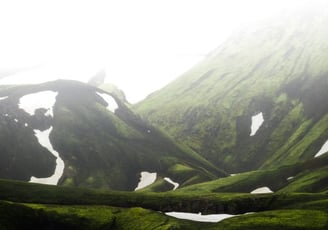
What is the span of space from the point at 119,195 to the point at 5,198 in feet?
97.7

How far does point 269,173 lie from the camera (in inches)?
6949

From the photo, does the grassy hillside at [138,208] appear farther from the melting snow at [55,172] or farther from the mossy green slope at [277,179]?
the melting snow at [55,172]

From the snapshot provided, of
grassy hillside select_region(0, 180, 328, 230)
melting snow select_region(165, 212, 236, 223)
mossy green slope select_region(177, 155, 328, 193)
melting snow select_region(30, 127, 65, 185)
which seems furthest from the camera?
melting snow select_region(30, 127, 65, 185)

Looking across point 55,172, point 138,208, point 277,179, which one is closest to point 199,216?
point 138,208

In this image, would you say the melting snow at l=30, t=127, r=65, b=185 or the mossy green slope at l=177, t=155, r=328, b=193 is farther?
the melting snow at l=30, t=127, r=65, b=185

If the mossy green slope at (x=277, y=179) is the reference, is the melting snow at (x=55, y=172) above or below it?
above

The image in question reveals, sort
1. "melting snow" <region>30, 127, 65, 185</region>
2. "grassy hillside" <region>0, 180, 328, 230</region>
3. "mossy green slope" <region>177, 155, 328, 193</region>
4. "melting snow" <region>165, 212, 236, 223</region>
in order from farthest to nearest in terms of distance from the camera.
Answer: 1. "melting snow" <region>30, 127, 65, 185</region>
2. "mossy green slope" <region>177, 155, 328, 193</region>
3. "melting snow" <region>165, 212, 236, 223</region>
4. "grassy hillside" <region>0, 180, 328, 230</region>

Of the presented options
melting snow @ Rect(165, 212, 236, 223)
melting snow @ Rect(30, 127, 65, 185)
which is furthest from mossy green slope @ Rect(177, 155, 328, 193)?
melting snow @ Rect(30, 127, 65, 185)

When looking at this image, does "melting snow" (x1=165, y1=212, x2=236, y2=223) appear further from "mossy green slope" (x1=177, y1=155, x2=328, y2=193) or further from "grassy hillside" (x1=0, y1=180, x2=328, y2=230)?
"mossy green slope" (x1=177, y1=155, x2=328, y2=193)

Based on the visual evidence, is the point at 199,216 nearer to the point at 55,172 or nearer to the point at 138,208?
the point at 138,208

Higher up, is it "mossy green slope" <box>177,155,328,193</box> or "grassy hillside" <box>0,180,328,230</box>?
"grassy hillside" <box>0,180,328,230</box>

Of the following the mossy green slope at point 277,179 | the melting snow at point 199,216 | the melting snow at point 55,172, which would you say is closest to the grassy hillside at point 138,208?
the melting snow at point 199,216

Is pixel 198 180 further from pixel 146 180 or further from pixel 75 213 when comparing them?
pixel 75 213

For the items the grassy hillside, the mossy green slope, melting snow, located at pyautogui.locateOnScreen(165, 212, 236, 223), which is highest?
the grassy hillside
